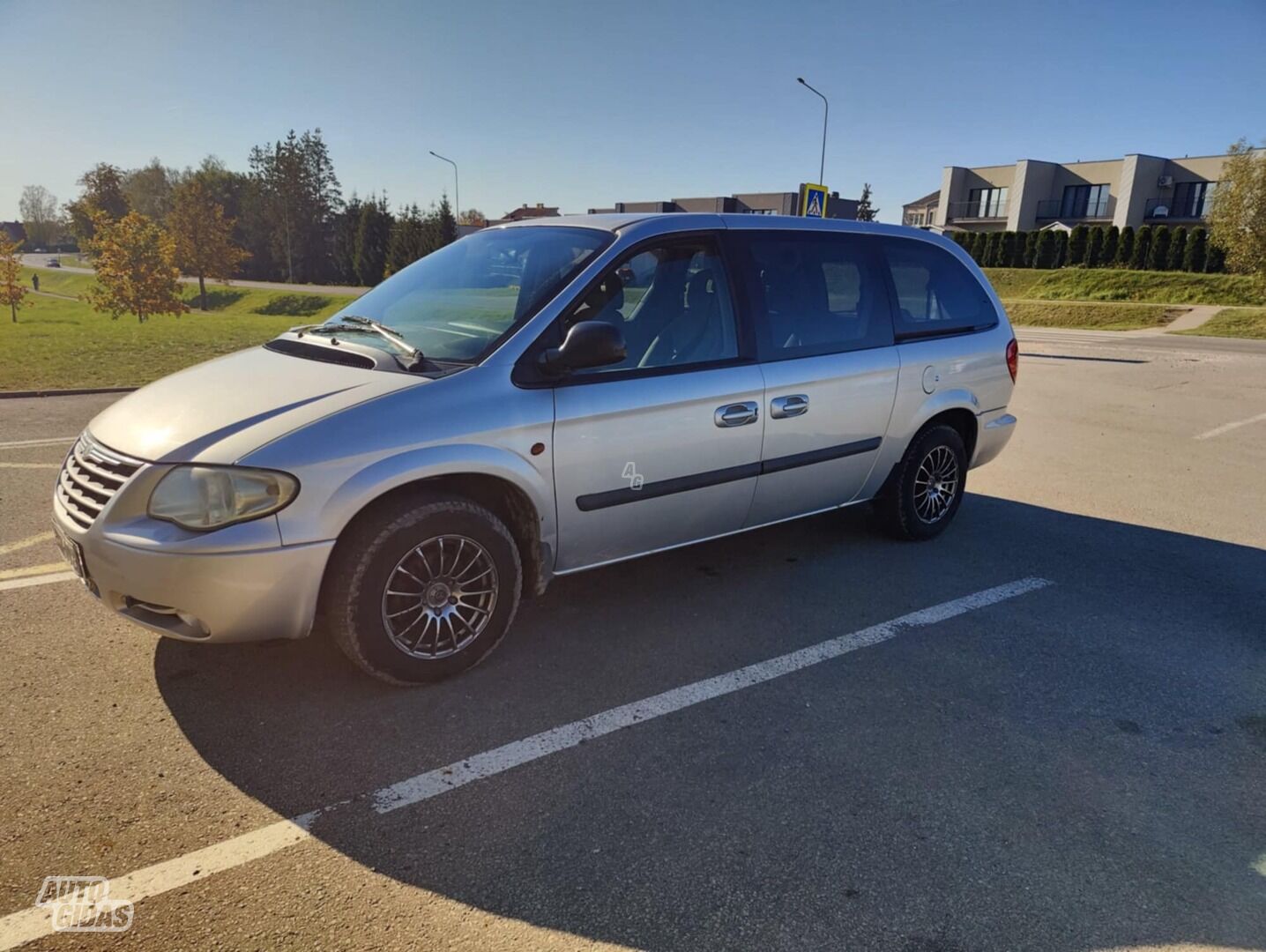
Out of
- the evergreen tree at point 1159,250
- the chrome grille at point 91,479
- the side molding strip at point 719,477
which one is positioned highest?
the evergreen tree at point 1159,250

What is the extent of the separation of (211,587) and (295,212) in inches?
3482

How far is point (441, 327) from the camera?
3.71 m

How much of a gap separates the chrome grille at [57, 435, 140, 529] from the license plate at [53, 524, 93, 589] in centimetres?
8

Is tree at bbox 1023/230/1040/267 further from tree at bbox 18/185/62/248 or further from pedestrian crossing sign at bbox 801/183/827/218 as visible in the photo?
tree at bbox 18/185/62/248

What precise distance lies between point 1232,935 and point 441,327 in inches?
138

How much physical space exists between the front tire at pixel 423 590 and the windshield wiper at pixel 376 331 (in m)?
0.64

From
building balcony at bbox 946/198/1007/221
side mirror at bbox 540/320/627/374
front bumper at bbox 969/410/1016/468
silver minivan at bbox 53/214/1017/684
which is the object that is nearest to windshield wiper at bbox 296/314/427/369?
silver minivan at bbox 53/214/1017/684

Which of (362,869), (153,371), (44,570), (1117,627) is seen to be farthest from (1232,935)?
(153,371)

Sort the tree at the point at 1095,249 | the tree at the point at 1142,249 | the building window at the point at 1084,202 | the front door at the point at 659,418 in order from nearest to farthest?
the front door at the point at 659,418 < the tree at the point at 1142,249 < the tree at the point at 1095,249 < the building window at the point at 1084,202

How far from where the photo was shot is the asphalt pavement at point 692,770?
224 cm

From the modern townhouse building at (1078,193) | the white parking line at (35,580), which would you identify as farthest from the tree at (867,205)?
the white parking line at (35,580)

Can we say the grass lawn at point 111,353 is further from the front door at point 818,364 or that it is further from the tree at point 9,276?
the tree at point 9,276

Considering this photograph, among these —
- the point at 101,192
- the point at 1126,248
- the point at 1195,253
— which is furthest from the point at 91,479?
the point at 101,192

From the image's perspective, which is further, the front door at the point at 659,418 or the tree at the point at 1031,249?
the tree at the point at 1031,249
